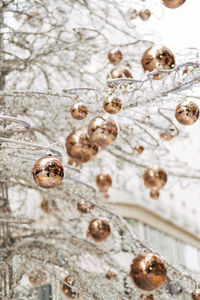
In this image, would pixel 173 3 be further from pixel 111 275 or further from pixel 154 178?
pixel 111 275

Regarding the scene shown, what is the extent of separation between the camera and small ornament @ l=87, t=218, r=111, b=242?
Answer: 2.07 metres

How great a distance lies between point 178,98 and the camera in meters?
1.62

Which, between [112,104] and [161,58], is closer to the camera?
[112,104]

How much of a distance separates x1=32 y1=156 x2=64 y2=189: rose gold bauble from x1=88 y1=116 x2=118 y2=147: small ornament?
43 centimetres

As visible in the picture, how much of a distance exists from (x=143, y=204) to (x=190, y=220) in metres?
2.73

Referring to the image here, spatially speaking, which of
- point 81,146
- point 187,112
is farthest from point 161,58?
point 81,146

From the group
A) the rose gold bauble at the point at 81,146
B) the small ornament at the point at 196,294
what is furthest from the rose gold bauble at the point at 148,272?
the rose gold bauble at the point at 81,146

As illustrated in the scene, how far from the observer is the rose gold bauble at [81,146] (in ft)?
5.84

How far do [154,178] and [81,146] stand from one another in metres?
0.73

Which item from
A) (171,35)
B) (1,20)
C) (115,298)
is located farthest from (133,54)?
(115,298)

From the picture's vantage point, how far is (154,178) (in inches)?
89.9

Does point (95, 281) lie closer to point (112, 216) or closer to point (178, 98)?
point (112, 216)

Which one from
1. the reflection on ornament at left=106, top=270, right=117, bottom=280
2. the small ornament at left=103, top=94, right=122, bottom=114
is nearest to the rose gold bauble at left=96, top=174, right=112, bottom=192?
the reflection on ornament at left=106, top=270, right=117, bottom=280

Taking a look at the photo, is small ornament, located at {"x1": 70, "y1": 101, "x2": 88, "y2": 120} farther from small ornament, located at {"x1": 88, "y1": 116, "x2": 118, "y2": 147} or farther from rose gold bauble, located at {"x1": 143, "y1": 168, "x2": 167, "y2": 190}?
rose gold bauble, located at {"x1": 143, "y1": 168, "x2": 167, "y2": 190}
